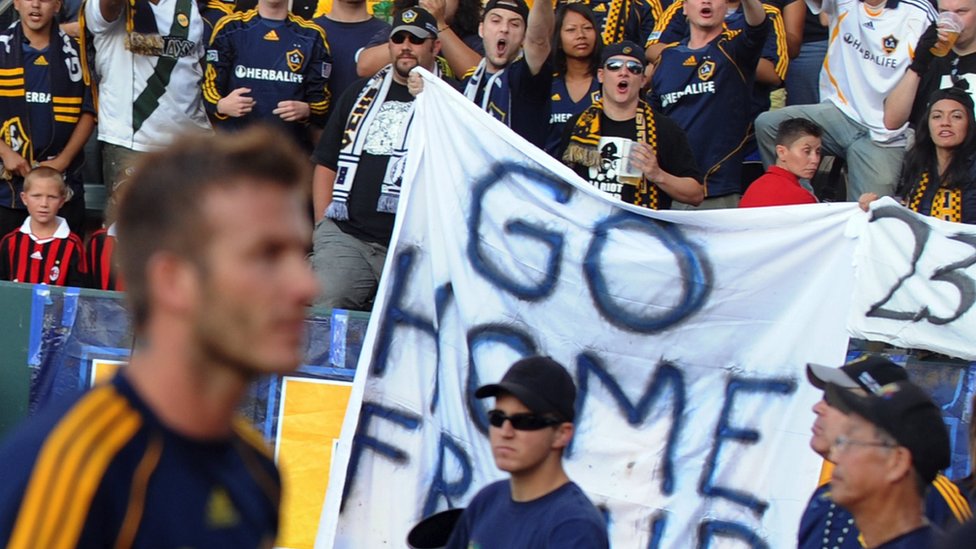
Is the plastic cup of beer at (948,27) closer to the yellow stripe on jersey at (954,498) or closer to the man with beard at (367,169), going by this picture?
the man with beard at (367,169)

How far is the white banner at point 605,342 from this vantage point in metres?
6.17

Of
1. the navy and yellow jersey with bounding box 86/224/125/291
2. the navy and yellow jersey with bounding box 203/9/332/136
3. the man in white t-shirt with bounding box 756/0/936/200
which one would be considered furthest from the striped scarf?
the navy and yellow jersey with bounding box 86/224/125/291

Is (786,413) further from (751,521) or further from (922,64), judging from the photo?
(922,64)

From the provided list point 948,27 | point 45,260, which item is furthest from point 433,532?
point 948,27

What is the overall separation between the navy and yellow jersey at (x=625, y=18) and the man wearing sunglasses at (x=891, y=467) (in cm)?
563

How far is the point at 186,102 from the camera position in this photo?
30.7ft

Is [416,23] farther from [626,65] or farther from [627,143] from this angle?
[627,143]

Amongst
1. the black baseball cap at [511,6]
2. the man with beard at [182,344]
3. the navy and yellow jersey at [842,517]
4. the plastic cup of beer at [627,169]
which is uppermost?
the black baseball cap at [511,6]

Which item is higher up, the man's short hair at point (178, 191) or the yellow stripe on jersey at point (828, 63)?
the yellow stripe on jersey at point (828, 63)

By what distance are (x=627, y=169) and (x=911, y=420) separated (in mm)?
3625

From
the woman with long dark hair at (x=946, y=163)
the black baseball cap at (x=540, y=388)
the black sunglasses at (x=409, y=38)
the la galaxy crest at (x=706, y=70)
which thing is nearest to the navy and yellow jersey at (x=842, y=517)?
the black baseball cap at (x=540, y=388)

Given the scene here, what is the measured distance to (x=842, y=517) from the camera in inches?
166

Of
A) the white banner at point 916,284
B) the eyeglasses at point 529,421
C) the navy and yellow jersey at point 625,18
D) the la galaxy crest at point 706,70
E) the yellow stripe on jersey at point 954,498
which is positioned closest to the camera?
the yellow stripe on jersey at point 954,498

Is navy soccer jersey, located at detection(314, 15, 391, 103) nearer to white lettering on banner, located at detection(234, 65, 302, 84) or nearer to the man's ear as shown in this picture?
white lettering on banner, located at detection(234, 65, 302, 84)
